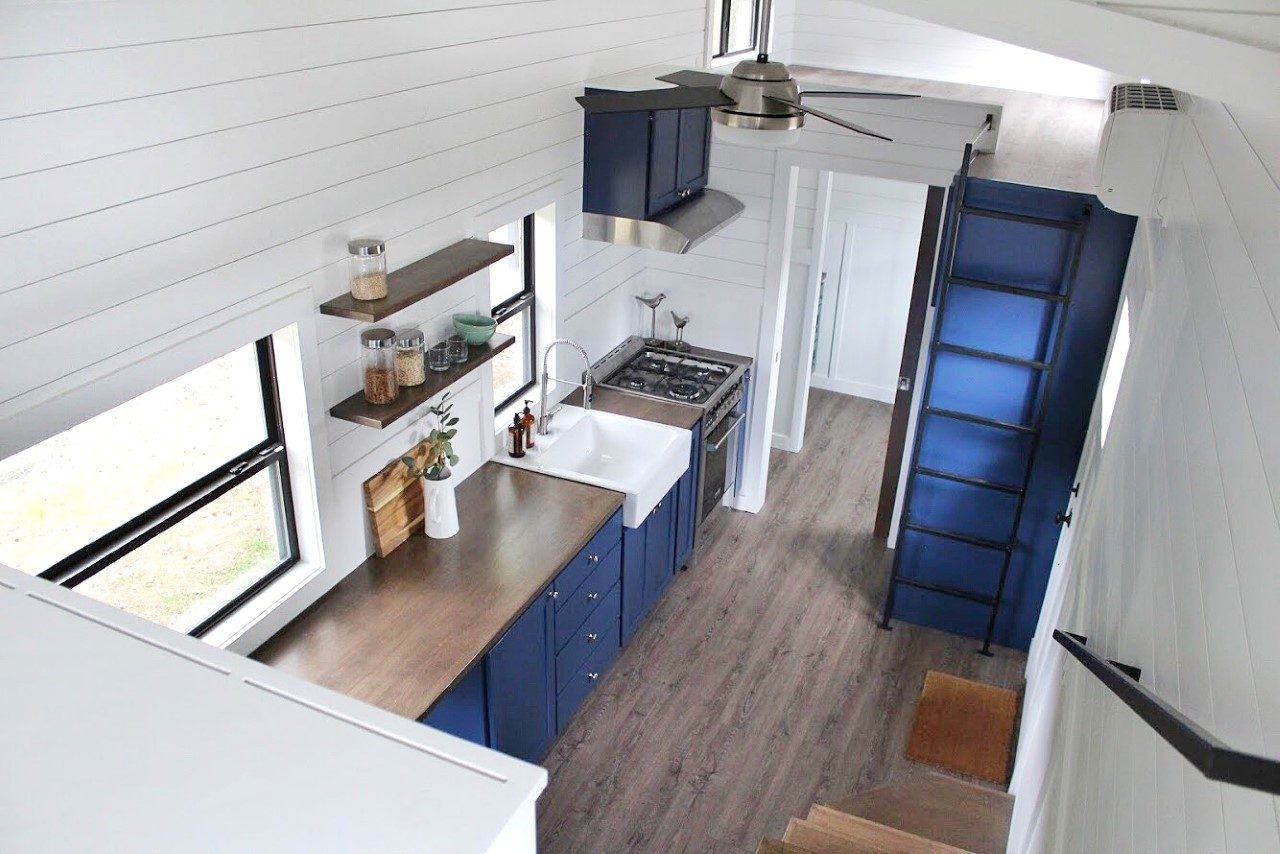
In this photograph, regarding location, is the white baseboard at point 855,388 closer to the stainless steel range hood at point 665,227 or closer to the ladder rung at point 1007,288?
the stainless steel range hood at point 665,227

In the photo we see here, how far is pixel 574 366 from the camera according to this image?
208 inches

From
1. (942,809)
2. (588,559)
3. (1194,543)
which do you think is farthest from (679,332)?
(1194,543)

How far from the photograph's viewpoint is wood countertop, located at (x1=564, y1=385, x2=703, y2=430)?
518 cm

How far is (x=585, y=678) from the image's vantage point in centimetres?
451

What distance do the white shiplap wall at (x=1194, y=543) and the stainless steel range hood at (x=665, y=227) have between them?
2152mm

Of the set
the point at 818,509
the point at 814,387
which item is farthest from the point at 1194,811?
the point at 814,387

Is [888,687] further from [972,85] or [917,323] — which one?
[972,85]

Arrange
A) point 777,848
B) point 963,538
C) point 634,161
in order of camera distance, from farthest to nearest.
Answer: point 963,538
point 634,161
point 777,848

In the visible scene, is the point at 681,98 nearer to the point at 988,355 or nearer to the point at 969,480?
the point at 988,355

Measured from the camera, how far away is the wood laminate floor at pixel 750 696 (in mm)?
4156

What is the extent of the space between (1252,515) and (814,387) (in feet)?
23.1

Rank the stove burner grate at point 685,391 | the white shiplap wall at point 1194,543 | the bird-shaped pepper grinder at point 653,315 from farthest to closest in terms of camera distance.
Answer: the bird-shaped pepper grinder at point 653,315 < the stove burner grate at point 685,391 < the white shiplap wall at point 1194,543

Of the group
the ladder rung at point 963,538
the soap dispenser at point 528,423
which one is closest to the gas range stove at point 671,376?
the soap dispenser at point 528,423

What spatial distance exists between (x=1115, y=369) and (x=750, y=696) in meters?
2.12
